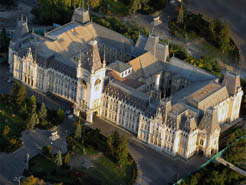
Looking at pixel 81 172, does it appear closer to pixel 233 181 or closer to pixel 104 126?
pixel 104 126

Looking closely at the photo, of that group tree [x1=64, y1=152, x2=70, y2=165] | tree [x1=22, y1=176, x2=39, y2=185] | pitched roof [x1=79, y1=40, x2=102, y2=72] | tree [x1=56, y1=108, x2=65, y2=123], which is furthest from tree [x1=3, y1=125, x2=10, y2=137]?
pitched roof [x1=79, y1=40, x2=102, y2=72]

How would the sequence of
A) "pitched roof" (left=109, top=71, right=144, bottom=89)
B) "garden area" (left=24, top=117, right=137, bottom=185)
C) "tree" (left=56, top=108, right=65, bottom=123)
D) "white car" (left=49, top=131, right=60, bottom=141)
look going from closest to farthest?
"garden area" (left=24, top=117, right=137, bottom=185)
"white car" (left=49, top=131, right=60, bottom=141)
"tree" (left=56, top=108, right=65, bottom=123)
"pitched roof" (left=109, top=71, right=144, bottom=89)

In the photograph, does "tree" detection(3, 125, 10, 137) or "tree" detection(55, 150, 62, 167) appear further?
"tree" detection(3, 125, 10, 137)

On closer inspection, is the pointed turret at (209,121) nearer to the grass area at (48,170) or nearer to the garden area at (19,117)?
the grass area at (48,170)

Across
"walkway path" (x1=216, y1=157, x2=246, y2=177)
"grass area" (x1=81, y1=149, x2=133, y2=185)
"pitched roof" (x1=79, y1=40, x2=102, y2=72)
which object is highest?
"pitched roof" (x1=79, y1=40, x2=102, y2=72)

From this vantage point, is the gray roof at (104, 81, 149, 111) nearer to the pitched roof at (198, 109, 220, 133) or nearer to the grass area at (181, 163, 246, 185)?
the pitched roof at (198, 109, 220, 133)

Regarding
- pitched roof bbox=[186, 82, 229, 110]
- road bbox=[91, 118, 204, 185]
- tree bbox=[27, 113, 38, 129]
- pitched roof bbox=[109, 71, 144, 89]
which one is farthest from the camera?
pitched roof bbox=[109, 71, 144, 89]

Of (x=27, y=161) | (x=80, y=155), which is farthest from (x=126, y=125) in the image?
(x=27, y=161)

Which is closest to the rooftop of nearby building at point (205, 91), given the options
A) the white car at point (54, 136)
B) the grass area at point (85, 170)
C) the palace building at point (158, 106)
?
the palace building at point (158, 106)
